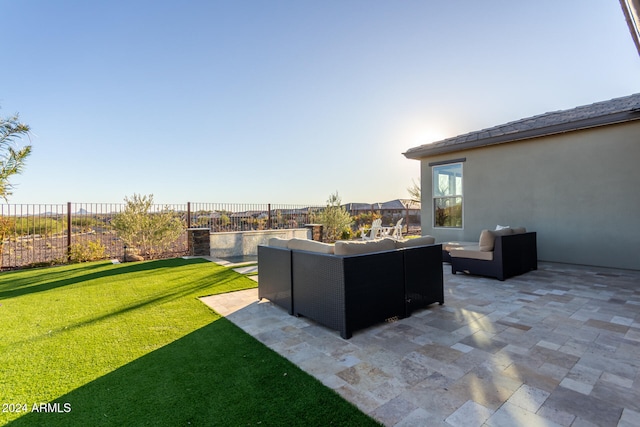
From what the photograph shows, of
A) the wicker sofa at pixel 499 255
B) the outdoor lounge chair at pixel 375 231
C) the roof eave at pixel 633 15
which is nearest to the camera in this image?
the roof eave at pixel 633 15

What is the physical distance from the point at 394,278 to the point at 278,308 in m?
1.65

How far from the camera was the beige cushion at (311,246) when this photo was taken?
130 inches

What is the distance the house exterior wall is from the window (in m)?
0.22

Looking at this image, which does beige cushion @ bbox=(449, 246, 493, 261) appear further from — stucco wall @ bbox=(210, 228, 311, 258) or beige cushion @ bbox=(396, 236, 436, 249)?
stucco wall @ bbox=(210, 228, 311, 258)

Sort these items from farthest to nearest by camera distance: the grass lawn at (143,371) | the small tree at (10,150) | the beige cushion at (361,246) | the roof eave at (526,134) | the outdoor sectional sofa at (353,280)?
1. the roof eave at (526,134)
2. the small tree at (10,150)
3. the beige cushion at (361,246)
4. the outdoor sectional sofa at (353,280)
5. the grass lawn at (143,371)

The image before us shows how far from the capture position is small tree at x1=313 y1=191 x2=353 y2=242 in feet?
39.5

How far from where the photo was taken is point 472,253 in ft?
18.5

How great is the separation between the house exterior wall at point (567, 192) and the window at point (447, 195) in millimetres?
218

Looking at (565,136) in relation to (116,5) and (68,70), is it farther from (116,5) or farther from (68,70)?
(68,70)

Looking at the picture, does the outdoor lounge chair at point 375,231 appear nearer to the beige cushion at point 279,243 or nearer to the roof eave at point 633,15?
the beige cushion at point 279,243

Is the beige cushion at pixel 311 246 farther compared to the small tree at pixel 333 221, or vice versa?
the small tree at pixel 333 221

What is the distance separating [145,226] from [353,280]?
301 inches

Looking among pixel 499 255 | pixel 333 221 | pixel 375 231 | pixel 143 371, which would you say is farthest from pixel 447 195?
pixel 143 371

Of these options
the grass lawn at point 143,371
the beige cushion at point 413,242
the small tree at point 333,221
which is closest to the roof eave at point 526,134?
the small tree at point 333,221
